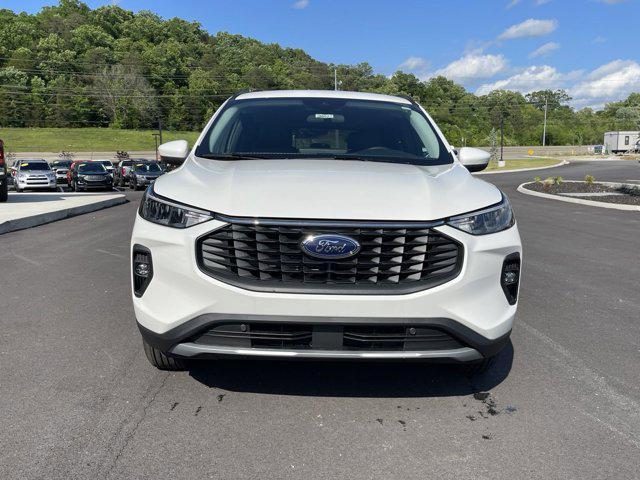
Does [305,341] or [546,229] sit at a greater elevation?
[305,341]

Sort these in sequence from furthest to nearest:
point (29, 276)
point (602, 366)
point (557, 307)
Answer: point (29, 276) < point (557, 307) < point (602, 366)

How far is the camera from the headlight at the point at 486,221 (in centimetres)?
298

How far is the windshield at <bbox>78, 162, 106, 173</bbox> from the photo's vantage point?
2755 cm

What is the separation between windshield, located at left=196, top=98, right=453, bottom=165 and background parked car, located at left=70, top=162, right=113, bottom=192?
24.4 meters

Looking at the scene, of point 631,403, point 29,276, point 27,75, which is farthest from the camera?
point 27,75

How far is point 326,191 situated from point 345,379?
1269 mm

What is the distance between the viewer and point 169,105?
11788cm

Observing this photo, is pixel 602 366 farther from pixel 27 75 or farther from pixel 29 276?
pixel 27 75

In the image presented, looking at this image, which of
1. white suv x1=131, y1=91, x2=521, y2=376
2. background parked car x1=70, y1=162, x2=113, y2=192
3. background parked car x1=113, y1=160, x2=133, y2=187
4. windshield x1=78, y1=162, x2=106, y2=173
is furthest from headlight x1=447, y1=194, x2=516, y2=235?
background parked car x1=113, y1=160, x2=133, y2=187

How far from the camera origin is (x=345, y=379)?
359 cm

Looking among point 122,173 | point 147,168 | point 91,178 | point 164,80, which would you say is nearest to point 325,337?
point 91,178

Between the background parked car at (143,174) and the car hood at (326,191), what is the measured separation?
26.0m

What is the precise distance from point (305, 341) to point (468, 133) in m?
117

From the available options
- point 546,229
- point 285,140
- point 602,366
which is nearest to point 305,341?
point 285,140
